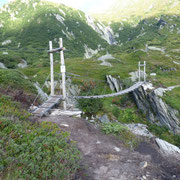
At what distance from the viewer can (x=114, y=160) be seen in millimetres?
6125

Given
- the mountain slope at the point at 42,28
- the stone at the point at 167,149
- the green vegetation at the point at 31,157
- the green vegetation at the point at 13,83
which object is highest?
the mountain slope at the point at 42,28

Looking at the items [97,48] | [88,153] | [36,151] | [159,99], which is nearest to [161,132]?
[159,99]

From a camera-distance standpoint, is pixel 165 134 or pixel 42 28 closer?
pixel 165 134

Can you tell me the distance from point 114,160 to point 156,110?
14.5 meters

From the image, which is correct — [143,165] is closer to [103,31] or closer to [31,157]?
[31,157]

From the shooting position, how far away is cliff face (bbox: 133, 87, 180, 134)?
15.9 metres

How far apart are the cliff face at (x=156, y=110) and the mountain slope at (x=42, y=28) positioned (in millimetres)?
81593

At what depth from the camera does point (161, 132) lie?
15.9 m

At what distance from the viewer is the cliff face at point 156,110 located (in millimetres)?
15945

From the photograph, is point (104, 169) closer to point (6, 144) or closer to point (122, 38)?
point (6, 144)

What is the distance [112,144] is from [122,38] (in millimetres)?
190265

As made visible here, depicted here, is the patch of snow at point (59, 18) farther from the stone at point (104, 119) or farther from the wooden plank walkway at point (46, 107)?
the wooden plank walkway at point (46, 107)

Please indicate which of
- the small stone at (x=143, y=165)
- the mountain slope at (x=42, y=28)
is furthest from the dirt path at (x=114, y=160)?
the mountain slope at (x=42, y=28)

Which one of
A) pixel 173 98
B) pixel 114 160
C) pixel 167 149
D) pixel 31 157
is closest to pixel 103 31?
pixel 173 98
